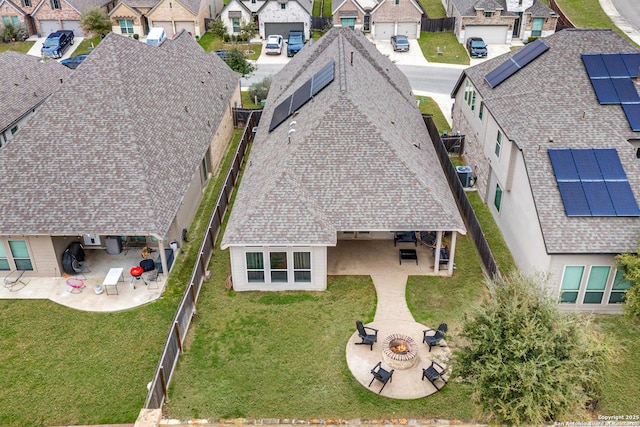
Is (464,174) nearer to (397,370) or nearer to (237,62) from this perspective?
(397,370)

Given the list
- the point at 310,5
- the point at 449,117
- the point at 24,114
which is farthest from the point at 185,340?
the point at 310,5

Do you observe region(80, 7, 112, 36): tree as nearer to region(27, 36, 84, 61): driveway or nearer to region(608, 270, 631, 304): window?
region(27, 36, 84, 61): driveway

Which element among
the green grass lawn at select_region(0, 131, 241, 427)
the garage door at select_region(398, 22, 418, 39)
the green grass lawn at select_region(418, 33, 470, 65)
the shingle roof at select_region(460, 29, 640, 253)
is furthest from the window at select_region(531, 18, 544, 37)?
the green grass lawn at select_region(0, 131, 241, 427)

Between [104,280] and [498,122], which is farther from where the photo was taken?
[498,122]

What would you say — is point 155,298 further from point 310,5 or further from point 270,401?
point 310,5

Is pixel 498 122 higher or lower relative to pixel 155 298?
higher

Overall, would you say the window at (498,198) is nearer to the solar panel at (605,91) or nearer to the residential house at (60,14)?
the solar panel at (605,91)

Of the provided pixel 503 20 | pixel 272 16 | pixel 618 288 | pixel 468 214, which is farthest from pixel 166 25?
pixel 618 288
